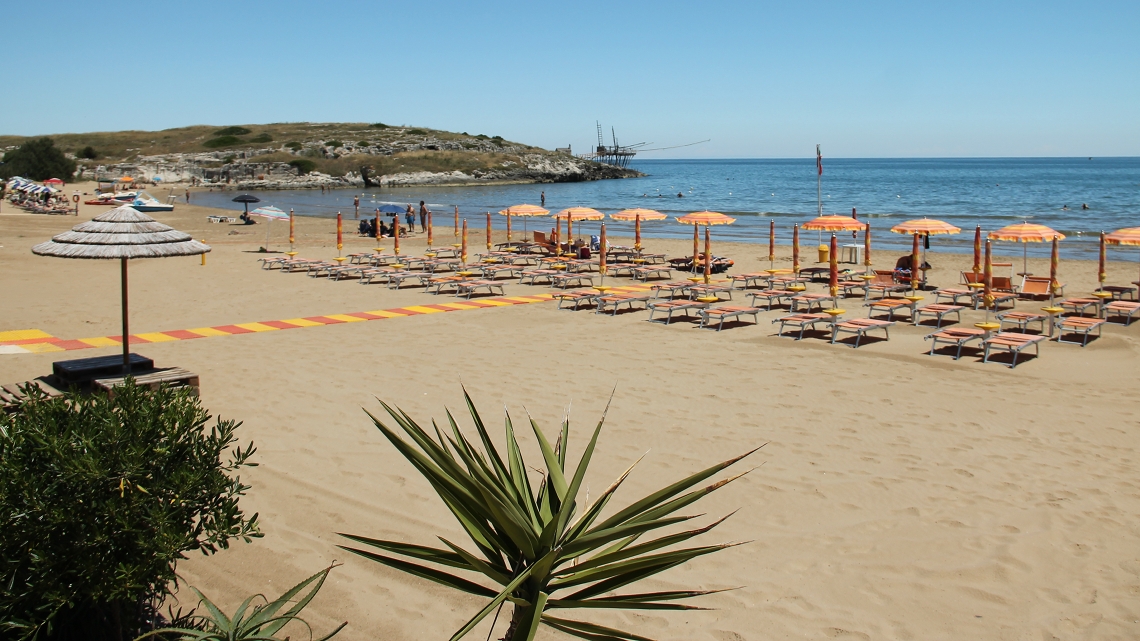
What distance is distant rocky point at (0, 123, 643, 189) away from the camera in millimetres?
85062

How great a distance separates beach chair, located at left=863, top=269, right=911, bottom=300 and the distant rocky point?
72048 mm

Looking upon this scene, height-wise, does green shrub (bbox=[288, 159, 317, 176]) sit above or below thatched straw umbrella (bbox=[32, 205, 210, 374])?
above

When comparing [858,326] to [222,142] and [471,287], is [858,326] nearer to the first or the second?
[471,287]

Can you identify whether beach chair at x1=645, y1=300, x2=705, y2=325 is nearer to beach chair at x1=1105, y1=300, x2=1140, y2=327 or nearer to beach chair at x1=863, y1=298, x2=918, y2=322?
beach chair at x1=863, y1=298, x2=918, y2=322

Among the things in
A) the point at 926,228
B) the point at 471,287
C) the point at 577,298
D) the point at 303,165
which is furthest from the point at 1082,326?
the point at 303,165

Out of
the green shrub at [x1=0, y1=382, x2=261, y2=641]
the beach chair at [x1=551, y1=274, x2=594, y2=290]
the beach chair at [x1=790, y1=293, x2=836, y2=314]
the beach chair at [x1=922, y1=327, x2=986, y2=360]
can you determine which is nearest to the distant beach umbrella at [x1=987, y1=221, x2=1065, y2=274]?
the beach chair at [x1=790, y1=293, x2=836, y2=314]

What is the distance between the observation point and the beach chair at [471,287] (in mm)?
16859

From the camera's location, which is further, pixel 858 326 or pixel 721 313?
pixel 721 313

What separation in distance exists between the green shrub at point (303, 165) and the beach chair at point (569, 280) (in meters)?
74.6

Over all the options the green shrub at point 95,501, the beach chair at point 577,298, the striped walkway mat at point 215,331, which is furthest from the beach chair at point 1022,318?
the green shrub at point 95,501

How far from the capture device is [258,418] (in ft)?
25.8

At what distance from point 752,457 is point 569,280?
12418 millimetres

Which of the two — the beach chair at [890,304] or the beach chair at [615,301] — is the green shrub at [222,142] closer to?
the beach chair at [615,301]

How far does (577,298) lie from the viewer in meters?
15.5
